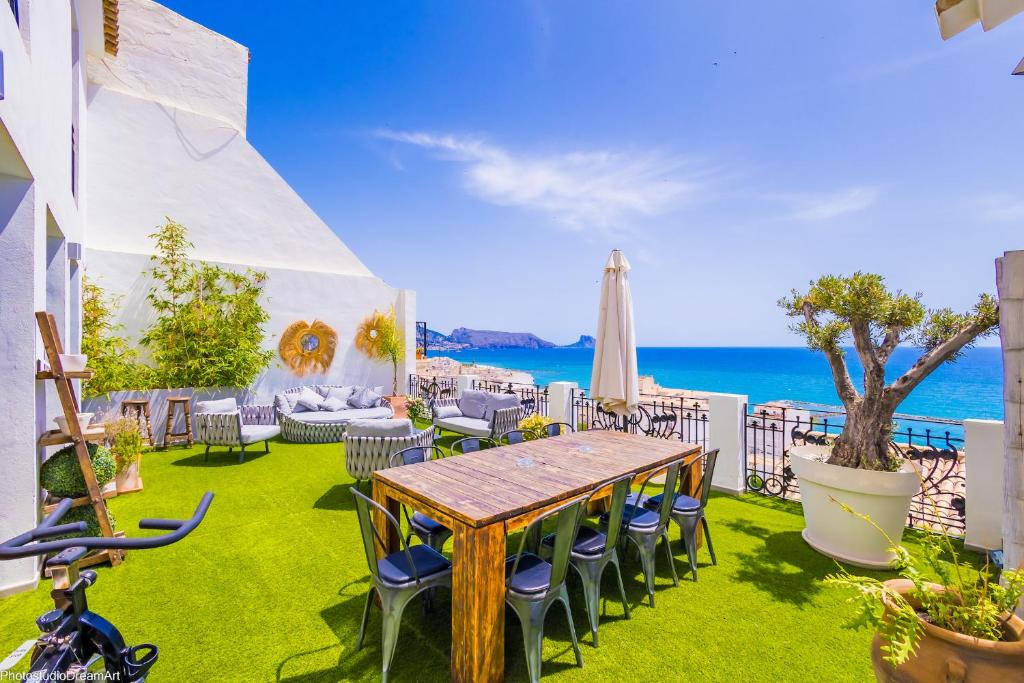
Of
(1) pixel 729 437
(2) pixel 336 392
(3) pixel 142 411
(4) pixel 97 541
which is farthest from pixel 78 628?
(2) pixel 336 392

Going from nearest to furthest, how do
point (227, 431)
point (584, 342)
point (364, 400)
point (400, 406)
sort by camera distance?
point (227, 431) < point (364, 400) < point (400, 406) < point (584, 342)

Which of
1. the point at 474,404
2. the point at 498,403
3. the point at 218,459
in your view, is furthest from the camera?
the point at 474,404

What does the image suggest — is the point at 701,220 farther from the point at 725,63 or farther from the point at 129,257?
the point at 129,257

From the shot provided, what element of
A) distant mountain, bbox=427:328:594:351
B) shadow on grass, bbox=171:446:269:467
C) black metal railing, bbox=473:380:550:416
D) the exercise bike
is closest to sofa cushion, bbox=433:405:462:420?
black metal railing, bbox=473:380:550:416

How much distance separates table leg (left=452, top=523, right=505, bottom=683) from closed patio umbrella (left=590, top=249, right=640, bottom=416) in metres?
3.04

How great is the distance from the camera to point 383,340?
11922mm

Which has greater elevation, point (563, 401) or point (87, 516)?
point (563, 401)

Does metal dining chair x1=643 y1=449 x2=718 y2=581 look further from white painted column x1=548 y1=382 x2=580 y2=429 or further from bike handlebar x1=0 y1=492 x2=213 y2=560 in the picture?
white painted column x1=548 y1=382 x2=580 y2=429

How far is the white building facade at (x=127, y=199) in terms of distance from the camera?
10.4ft

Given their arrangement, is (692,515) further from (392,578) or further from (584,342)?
(584,342)

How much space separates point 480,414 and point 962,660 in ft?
23.7

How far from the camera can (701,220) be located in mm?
10375

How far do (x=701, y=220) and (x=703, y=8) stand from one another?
5169mm

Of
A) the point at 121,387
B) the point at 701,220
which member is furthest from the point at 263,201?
the point at 701,220
